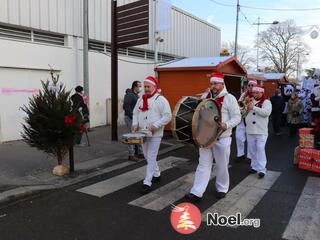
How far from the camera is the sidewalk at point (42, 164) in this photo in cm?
590

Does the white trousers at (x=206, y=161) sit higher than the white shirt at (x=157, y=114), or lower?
lower

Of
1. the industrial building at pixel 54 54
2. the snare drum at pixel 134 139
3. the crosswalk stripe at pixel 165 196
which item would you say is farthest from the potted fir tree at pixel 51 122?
the industrial building at pixel 54 54

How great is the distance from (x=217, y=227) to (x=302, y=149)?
407cm

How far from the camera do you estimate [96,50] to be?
1338cm

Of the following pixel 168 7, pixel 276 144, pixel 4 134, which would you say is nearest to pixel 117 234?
pixel 4 134

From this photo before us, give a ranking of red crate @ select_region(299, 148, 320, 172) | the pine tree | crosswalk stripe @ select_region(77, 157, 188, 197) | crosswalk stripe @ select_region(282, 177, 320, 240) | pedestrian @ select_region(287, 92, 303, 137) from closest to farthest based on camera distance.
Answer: crosswalk stripe @ select_region(282, 177, 320, 240) < crosswalk stripe @ select_region(77, 157, 188, 197) < the pine tree < red crate @ select_region(299, 148, 320, 172) < pedestrian @ select_region(287, 92, 303, 137)

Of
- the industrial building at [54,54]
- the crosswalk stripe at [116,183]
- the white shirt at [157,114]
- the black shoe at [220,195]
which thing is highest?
the industrial building at [54,54]

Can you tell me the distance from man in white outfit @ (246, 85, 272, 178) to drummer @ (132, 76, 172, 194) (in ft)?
6.96

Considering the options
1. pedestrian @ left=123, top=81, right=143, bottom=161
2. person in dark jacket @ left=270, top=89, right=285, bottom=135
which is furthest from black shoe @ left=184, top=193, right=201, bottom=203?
person in dark jacket @ left=270, top=89, right=285, bottom=135

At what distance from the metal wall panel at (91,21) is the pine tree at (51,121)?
4.67 m

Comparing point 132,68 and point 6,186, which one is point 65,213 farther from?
point 132,68

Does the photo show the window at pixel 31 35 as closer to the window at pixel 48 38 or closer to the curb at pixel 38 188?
the window at pixel 48 38

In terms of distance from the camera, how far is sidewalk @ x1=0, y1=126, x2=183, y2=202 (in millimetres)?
5902

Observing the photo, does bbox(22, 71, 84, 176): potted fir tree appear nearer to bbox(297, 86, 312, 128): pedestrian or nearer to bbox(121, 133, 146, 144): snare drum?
bbox(121, 133, 146, 144): snare drum
